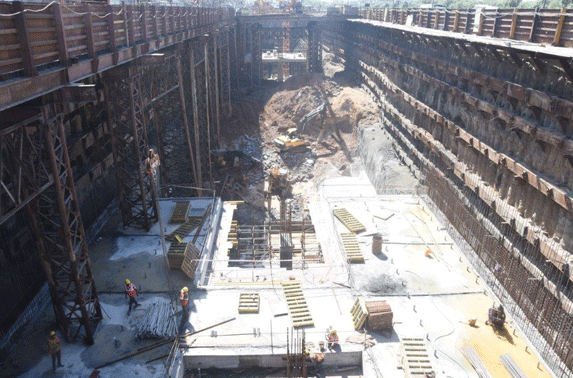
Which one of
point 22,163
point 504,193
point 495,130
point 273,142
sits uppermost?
point 22,163

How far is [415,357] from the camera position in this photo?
12578 mm

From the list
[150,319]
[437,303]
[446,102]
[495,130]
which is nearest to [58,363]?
[150,319]

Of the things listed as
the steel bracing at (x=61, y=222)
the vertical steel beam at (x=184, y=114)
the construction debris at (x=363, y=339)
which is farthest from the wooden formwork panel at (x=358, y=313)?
the vertical steel beam at (x=184, y=114)

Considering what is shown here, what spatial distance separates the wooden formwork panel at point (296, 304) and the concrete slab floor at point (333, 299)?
21 centimetres

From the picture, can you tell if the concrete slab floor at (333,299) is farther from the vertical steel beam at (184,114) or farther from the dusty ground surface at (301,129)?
the dusty ground surface at (301,129)

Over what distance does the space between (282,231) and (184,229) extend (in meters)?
4.87

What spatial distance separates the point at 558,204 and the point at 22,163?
15082mm

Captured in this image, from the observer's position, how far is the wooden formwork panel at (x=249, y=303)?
1448cm

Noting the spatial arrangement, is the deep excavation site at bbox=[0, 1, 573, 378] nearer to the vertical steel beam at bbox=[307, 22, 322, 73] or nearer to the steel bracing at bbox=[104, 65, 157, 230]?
the steel bracing at bbox=[104, 65, 157, 230]

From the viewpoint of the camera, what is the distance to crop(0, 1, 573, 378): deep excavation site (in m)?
11.2

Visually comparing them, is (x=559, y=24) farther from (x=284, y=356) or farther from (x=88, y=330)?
(x=88, y=330)

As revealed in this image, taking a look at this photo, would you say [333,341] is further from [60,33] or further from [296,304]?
[60,33]

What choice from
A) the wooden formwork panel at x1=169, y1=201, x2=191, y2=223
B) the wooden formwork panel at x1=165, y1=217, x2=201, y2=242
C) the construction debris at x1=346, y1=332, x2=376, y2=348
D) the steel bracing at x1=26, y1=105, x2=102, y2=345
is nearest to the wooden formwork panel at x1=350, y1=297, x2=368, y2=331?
the construction debris at x1=346, y1=332, x2=376, y2=348

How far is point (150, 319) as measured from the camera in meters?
13.5
